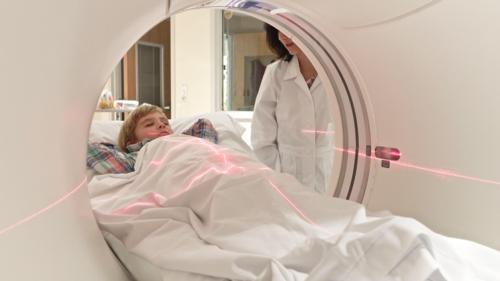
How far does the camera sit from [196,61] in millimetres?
3541

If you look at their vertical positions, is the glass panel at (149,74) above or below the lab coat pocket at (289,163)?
above

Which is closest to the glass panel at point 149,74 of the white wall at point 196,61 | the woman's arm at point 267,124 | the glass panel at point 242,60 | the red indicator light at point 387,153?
the white wall at point 196,61

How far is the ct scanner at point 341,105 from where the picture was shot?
539 mm

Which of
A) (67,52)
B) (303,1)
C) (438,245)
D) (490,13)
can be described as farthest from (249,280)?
(490,13)

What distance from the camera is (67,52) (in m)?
0.61

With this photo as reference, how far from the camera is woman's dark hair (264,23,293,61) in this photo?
5.96 ft

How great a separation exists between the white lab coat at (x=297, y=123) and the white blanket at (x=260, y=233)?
54 cm

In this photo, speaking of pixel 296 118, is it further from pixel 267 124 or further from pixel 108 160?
pixel 108 160

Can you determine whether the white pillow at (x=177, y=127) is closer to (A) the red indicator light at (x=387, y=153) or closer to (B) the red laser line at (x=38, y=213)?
(A) the red indicator light at (x=387, y=153)

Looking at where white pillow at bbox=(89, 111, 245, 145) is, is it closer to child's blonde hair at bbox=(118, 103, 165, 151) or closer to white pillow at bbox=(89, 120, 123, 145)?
white pillow at bbox=(89, 120, 123, 145)

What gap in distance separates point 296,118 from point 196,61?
1920 millimetres

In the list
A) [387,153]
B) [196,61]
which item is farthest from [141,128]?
[196,61]

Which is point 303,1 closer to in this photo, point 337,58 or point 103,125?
point 337,58

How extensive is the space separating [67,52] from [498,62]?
2.86ft
